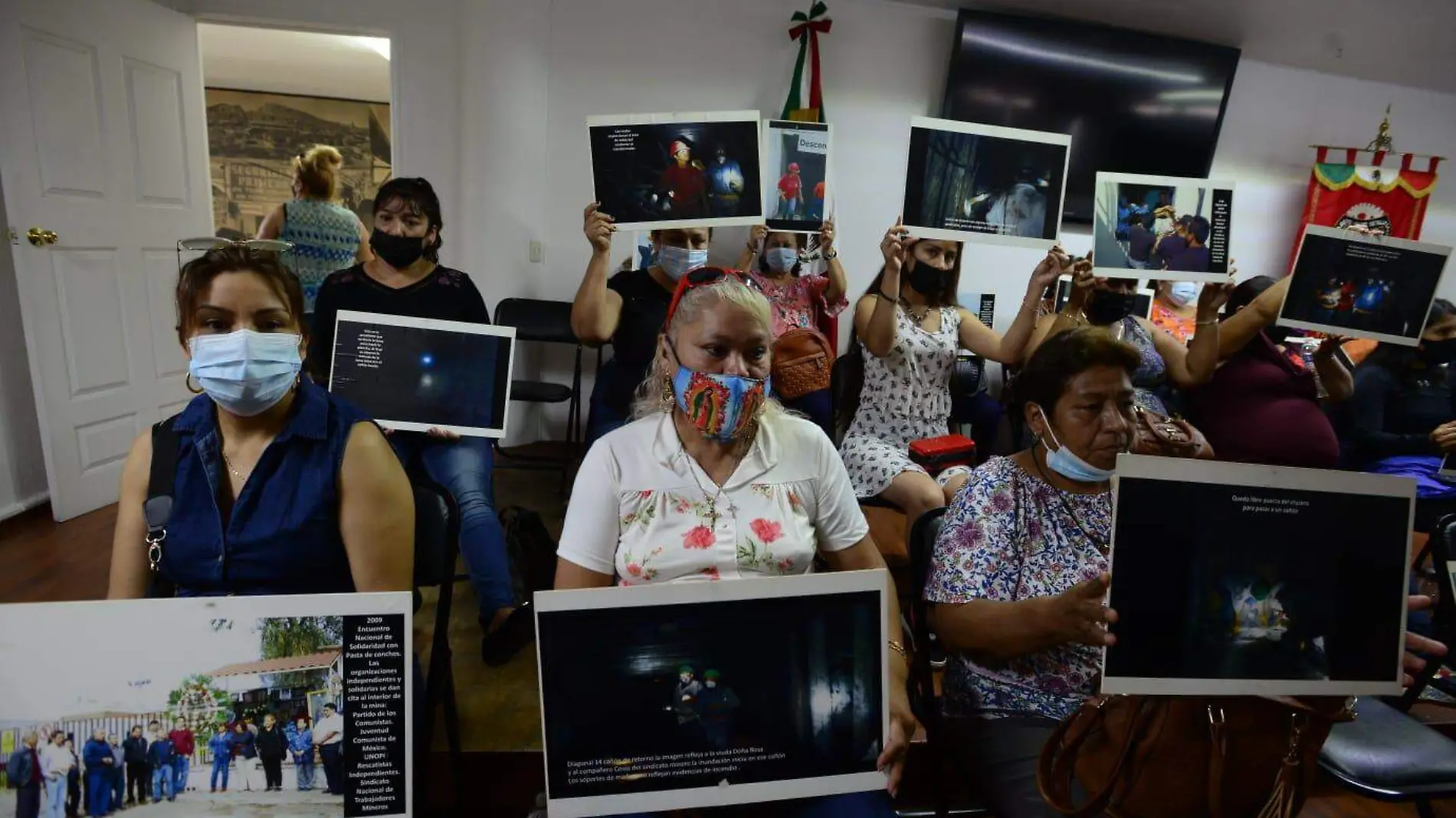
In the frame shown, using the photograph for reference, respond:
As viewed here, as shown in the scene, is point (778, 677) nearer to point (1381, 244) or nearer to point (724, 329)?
point (724, 329)

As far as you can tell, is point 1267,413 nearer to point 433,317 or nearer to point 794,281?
point 794,281

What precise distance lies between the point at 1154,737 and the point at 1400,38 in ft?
21.2

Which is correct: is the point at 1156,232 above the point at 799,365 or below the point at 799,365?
above

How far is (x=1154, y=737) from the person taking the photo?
118 cm

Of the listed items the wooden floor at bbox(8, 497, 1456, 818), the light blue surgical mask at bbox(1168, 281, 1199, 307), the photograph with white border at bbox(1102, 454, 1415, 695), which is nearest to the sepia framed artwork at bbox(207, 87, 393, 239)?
the wooden floor at bbox(8, 497, 1456, 818)

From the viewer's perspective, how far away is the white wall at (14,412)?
343cm

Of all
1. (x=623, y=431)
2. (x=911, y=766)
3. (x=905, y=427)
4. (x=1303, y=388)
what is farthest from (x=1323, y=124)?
(x=623, y=431)

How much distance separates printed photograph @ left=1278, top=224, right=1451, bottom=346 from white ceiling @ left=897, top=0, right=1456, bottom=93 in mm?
2796

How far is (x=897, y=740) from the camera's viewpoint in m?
1.22

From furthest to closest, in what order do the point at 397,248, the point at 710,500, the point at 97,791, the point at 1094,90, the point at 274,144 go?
the point at 274,144
the point at 1094,90
the point at 397,248
the point at 710,500
the point at 97,791

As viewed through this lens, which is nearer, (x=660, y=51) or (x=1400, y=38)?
(x=660, y=51)

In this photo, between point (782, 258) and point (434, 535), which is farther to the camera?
point (782, 258)

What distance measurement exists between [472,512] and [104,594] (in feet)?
5.44

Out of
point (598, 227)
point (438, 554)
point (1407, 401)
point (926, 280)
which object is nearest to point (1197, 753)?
point (438, 554)
